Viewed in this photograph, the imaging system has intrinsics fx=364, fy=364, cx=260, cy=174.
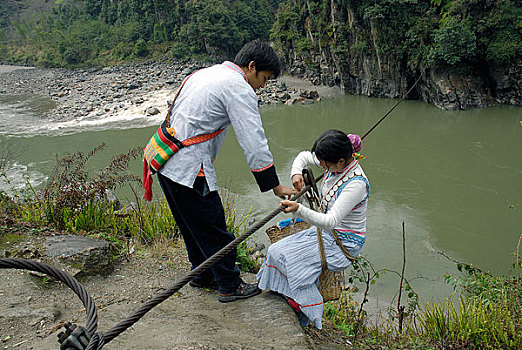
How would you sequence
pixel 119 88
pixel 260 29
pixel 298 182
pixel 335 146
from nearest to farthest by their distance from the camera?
pixel 335 146 < pixel 298 182 < pixel 119 88 < pixel 260 29

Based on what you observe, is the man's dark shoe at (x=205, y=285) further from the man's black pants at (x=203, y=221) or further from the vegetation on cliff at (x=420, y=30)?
the vegetation on cliff at (x=420, y=30)

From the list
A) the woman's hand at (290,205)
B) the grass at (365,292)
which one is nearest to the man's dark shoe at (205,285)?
the grass at (365,292)

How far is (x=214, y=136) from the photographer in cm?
200

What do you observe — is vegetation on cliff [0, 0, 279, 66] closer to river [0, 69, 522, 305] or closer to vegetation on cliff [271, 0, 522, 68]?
vegetation on cliff [271, 0, 522, 68]

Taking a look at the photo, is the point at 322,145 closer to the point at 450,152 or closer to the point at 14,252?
the point at 14,252

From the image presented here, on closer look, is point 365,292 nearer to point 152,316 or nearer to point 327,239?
point 327,239

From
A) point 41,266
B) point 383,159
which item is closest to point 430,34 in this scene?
point 383,159

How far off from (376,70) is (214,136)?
16.7m

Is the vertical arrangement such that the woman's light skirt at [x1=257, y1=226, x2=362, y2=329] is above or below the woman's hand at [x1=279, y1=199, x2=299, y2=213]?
below

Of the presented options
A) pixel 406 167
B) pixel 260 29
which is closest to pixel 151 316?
pixel 406 167

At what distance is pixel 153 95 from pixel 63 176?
17.4m

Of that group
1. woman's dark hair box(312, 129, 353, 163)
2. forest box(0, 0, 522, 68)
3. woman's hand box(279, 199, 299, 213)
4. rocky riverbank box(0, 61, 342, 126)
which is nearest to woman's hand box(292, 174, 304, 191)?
woman's dark hair box(312, 129, 353, 163)

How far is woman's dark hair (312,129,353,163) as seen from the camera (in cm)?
194

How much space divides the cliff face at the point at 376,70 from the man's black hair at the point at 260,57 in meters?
13.6
